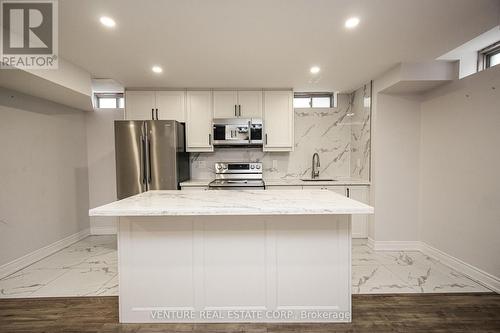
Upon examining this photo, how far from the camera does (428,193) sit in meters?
3.21

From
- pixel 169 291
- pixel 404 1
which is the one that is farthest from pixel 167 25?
pixel 169 291

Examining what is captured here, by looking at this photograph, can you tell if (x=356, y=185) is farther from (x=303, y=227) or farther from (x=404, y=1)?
(x=404, y=1)

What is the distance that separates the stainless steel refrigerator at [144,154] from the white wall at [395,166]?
2.90 meters

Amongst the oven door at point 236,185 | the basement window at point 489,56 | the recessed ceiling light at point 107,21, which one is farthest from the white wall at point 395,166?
the recessed ceiling light at point 107,21

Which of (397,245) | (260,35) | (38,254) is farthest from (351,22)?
(38,254)

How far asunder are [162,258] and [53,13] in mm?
2077

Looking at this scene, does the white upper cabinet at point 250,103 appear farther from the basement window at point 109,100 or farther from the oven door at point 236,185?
the basement window at point 109,100

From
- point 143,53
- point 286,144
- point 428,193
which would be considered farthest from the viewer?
point 286,144

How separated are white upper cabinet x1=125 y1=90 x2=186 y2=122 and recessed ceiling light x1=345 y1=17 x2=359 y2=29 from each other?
8.44ft

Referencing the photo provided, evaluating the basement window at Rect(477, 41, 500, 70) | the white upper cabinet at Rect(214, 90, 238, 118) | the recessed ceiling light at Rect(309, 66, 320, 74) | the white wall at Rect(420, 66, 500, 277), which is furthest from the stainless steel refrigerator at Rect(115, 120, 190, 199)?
the basement window at Rect(477, 41, 500, 70)

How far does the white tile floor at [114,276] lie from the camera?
93.3 inches

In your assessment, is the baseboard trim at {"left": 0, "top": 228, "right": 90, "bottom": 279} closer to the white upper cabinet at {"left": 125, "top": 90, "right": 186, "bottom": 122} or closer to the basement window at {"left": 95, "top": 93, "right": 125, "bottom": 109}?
the white upper cabinet at {"left": 125, "top": 90, "right": 186, "bottom": 122}

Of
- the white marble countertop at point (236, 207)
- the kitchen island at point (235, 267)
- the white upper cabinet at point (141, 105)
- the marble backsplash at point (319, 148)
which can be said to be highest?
the white upper cabinet at point (141, 105)
